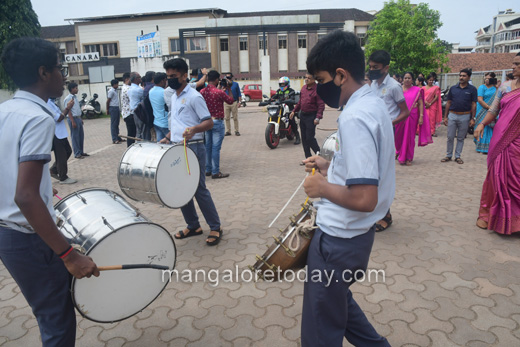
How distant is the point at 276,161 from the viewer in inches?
340

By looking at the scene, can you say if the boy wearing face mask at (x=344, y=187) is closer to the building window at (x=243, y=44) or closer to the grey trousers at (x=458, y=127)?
the grey trousers at (x=458, y=127)

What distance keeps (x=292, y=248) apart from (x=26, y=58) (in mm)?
1555

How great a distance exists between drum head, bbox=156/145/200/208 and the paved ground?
68 centimetres

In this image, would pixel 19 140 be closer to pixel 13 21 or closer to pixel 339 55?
pixel 339 55

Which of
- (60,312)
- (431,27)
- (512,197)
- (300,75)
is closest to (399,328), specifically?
(60,312)

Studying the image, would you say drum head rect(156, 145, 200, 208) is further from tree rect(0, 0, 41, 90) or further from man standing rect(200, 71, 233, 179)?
tree rect(0, 0, 41, 90)

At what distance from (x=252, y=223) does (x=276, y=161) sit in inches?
154

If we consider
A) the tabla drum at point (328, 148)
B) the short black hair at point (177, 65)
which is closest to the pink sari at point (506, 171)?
the tabla drum at point (328, 148)

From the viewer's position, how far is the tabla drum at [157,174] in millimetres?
3439

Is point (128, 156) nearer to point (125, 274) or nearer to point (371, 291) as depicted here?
point (125, 274)

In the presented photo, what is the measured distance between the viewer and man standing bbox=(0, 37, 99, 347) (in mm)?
1633

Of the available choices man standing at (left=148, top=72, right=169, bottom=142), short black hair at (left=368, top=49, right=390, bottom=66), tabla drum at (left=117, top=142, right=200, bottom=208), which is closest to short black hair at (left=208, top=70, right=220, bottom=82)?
man standing at (left=148, top=72, right=169, bottom=142)

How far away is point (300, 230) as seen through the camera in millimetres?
1926

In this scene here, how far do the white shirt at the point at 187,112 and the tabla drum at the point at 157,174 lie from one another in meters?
0.61
